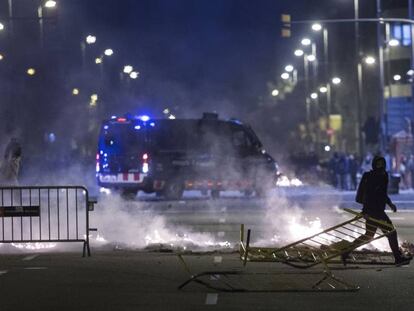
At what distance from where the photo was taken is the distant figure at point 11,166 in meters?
17.7

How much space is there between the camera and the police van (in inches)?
1330

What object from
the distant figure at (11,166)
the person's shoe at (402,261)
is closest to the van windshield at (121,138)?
the distant figure at (11,166)

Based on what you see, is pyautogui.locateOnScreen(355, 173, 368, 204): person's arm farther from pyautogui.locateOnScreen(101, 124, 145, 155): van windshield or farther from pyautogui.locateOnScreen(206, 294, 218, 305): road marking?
pyautogui.locateOnScreen(101, 124, 145, 155): van windshield

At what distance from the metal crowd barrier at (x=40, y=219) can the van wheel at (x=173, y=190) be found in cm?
1537

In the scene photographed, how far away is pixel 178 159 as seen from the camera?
34125mm

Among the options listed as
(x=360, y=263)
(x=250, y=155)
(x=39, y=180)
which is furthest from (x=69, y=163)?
(x=360, y=263)

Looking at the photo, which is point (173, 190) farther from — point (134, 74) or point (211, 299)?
point (211, 299)

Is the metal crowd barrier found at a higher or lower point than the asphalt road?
higher

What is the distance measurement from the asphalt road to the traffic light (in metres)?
12.1

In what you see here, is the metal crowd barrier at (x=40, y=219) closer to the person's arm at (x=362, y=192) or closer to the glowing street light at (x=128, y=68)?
the person's arm at (x=362, y=192)

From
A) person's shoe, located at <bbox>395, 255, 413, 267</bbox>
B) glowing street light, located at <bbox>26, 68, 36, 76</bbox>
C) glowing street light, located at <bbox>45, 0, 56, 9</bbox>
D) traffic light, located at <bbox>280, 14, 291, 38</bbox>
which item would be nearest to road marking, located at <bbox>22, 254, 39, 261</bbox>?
person's shoe, located at <bbox>395, 255, 413, 267</bbox>

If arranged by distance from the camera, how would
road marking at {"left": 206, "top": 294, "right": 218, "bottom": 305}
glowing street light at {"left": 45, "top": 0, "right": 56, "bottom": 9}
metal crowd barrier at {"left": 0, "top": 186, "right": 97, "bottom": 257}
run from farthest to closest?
glowing street light at {"left": 45, "top": 0, "right": 56, "bottom": 9}
metal crowd barrier at {"left": 0, "top": 186, "right": 97, "bottom": 257}
road marking at {"left": 206, "top": 294, "right": 218, "bottom": 305}

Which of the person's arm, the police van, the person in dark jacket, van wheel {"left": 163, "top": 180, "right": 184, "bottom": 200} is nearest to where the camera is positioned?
the person in dark jacket

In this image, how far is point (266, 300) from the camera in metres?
10.5
